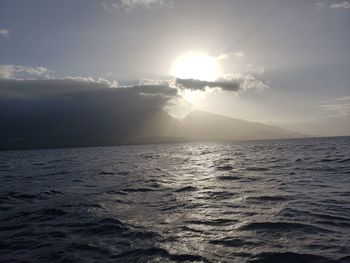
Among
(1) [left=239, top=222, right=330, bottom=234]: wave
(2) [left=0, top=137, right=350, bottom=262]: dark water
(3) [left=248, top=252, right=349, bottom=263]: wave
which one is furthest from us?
(1) [left=239, top=222, right=330, bottom=234]: wave

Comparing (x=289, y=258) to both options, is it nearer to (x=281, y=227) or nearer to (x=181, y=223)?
(x=281, y=227)

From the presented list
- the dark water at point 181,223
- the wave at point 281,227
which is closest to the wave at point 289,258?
the dark water at point 181,223

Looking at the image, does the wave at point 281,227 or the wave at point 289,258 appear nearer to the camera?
the wave at point 289,258

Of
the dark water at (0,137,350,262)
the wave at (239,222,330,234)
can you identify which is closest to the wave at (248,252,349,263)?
the dark water at (0,137,350,262)

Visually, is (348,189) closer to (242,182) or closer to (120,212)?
(242,182)

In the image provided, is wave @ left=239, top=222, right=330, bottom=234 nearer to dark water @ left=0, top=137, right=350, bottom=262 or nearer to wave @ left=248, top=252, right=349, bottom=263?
dark water @ left=0, top=137, right=350, bottom=262

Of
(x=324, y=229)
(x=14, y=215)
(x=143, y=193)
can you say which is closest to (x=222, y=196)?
(x=143, y=193)

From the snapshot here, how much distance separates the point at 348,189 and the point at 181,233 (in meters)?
12.3

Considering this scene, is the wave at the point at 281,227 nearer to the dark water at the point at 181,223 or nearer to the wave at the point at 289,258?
the dark water at the point at 181,223

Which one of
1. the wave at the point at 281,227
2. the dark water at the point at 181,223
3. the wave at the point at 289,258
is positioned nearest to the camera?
the wave at the point at 289,258

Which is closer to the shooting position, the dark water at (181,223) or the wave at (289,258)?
the wave at (289,258)

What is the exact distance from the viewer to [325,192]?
746 inches

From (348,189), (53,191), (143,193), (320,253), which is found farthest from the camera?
(53,191)

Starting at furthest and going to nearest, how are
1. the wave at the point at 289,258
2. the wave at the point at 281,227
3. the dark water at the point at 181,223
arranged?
the wave at the point at 281,227
the dark water at the point at 181,223
the wave at the point at 289,258
